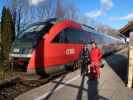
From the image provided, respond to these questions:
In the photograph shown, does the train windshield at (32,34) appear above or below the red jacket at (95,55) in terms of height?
above

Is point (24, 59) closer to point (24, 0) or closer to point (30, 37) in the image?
point (30, 37)

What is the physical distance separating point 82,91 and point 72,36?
819cm

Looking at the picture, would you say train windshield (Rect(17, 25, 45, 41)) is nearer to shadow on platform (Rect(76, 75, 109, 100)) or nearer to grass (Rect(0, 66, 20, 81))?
grass (Rect(0, 66, 20, 81))

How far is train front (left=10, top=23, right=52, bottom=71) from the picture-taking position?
51.8 feet

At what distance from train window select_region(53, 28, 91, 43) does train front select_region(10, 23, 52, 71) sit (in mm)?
900

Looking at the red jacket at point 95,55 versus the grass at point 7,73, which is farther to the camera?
the grass at point 7,73

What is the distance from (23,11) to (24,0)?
1596 mm

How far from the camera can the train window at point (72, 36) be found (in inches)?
669

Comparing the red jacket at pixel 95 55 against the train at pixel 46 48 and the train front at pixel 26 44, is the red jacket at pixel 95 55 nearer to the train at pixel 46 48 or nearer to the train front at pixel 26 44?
the train at pixel 46 48

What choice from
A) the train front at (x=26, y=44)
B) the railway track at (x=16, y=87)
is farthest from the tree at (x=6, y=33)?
the railway track at (x=16, y=87)

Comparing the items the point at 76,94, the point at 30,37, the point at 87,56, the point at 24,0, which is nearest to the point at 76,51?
the point at 87,56

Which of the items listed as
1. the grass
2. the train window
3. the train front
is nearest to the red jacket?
the train window

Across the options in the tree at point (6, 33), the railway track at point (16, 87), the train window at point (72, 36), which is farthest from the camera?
the tree at point (6, 33)

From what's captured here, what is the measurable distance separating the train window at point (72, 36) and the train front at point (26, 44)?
90cm
